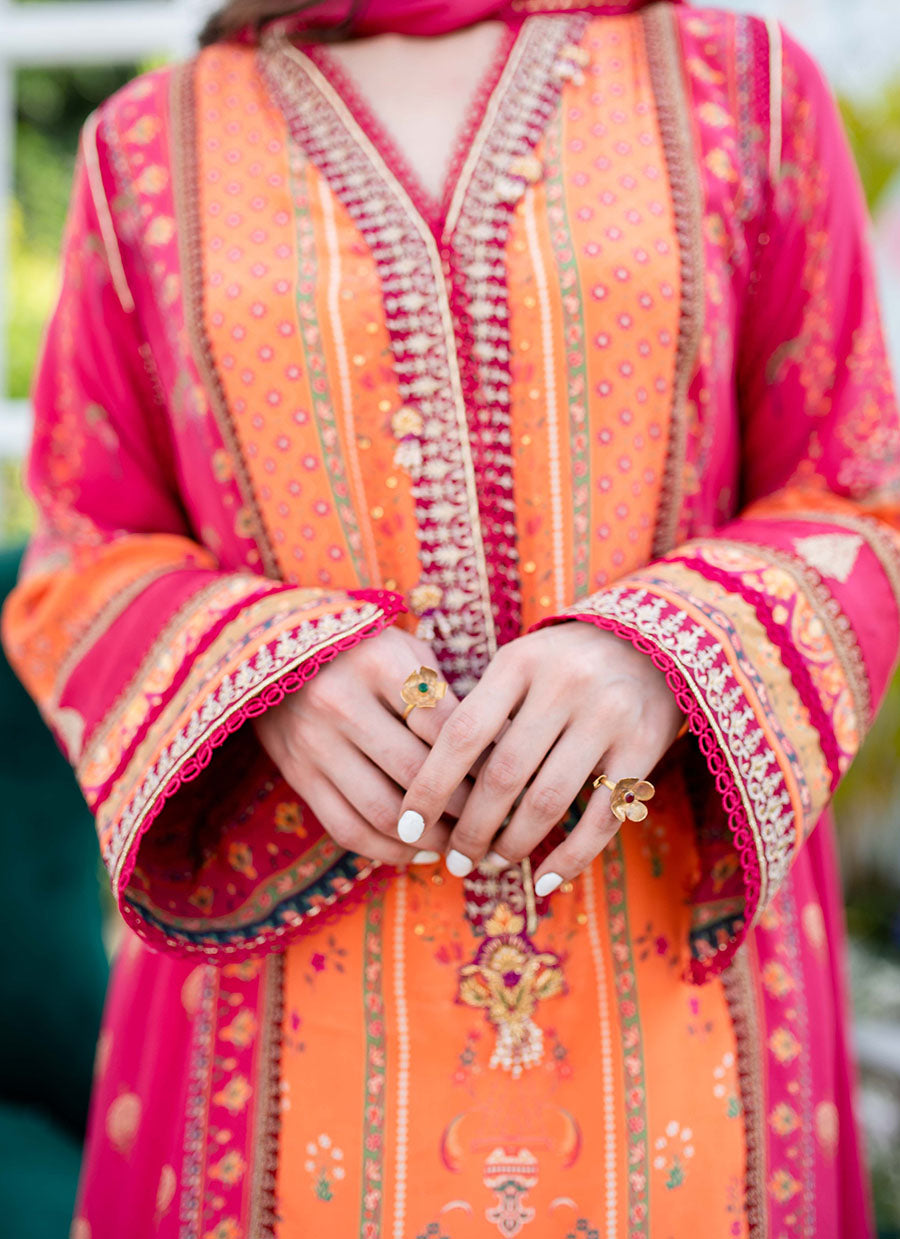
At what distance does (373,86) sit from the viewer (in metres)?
0.75

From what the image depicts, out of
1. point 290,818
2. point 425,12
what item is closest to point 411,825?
point 290,818

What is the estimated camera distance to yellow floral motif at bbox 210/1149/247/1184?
2.27 feet

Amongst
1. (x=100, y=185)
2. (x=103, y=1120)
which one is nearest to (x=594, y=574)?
(x=100, y=185)

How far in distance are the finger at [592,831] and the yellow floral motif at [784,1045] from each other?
0.79ft

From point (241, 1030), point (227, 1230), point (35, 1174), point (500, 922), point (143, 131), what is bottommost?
point (35, 1174)

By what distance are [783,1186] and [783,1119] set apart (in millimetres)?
43

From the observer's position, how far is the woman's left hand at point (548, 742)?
59 cm

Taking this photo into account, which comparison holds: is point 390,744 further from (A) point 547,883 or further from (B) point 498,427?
(B) point 498,427

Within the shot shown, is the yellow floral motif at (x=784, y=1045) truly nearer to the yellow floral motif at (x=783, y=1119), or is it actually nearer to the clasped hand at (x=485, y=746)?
the yellow floral motif at (x=783, y=1119)

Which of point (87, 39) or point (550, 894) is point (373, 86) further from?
point (87, 39)

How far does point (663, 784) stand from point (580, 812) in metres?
0.08

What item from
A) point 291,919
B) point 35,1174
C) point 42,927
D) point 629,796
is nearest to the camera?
point 629,796

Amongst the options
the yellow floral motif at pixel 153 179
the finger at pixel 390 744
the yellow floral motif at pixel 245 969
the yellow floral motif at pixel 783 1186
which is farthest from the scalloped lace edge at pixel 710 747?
the yellow floral motif at pixel 153 179

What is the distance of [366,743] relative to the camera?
614mm
